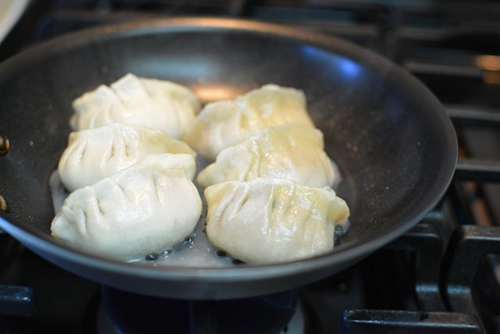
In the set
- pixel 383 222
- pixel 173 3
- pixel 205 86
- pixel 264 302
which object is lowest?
pixel 264 302

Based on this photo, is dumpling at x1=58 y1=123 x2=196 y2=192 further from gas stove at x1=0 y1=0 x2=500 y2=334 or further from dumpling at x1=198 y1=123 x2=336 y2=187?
gas stove at x1=0 y1=0 x2=500 y2=334

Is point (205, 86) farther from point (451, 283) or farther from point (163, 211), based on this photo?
point (451, 283)

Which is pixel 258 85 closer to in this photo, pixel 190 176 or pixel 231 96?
pixel 231 96

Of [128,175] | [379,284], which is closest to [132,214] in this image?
[128,175]

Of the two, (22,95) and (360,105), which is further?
(360,105)

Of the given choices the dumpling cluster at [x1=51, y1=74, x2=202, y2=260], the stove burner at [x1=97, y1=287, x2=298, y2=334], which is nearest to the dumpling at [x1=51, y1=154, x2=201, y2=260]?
the dumpling cluster at [x1=51, y1=74, x2=202, y2=260]

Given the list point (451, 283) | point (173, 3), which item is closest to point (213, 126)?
point (451, 283)
